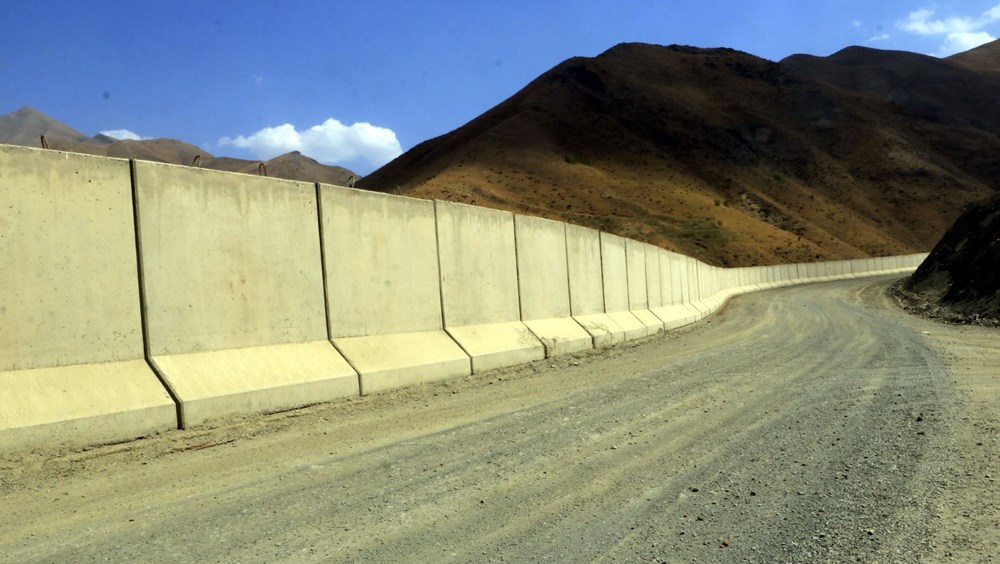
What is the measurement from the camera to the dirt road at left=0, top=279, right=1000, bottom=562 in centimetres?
402

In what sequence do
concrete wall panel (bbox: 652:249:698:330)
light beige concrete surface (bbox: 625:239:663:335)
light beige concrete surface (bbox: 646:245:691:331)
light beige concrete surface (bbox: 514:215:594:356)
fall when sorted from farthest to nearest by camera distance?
concrete wall panel (bbox: 652:249:698:330)
light beige concrete surface (bbox: 646:245:691:331)
light beige concrete surface (bbox: 625:239:663:335)
light beige concrete surface (bbox: 514:215:594:356)

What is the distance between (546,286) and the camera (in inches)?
537

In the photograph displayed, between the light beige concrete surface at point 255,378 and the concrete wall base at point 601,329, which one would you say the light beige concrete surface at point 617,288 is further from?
the light beige concrete surface at point 255,378

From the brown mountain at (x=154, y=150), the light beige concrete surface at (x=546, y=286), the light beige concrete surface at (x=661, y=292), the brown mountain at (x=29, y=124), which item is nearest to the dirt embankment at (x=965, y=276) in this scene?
the light beige concrete surface at (x=661, y=292)

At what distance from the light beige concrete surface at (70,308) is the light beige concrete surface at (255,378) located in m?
0.24

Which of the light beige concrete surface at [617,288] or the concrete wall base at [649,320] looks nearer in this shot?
the light beige concrete surface at [617,288]

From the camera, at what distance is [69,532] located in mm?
4156

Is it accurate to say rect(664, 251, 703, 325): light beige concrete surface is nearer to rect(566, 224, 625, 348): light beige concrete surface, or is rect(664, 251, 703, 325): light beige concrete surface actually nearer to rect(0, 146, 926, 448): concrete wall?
rect(566, 224, 625, 348): light beige concrete surface

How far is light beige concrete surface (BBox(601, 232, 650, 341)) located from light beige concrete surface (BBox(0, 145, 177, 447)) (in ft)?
37.0

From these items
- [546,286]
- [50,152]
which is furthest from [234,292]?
[546,286]

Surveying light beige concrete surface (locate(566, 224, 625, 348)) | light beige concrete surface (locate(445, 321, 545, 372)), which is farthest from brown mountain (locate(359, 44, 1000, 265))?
light beige concrete surface (locate(445, 321, 545, 372))

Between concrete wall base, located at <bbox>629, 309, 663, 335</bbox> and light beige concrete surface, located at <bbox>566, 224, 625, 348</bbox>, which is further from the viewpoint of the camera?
concrete wall base, located at <bbox>629, 309, 663, 335</bbox>

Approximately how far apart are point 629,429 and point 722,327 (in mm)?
13405

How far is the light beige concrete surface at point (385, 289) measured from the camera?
28.7ft
